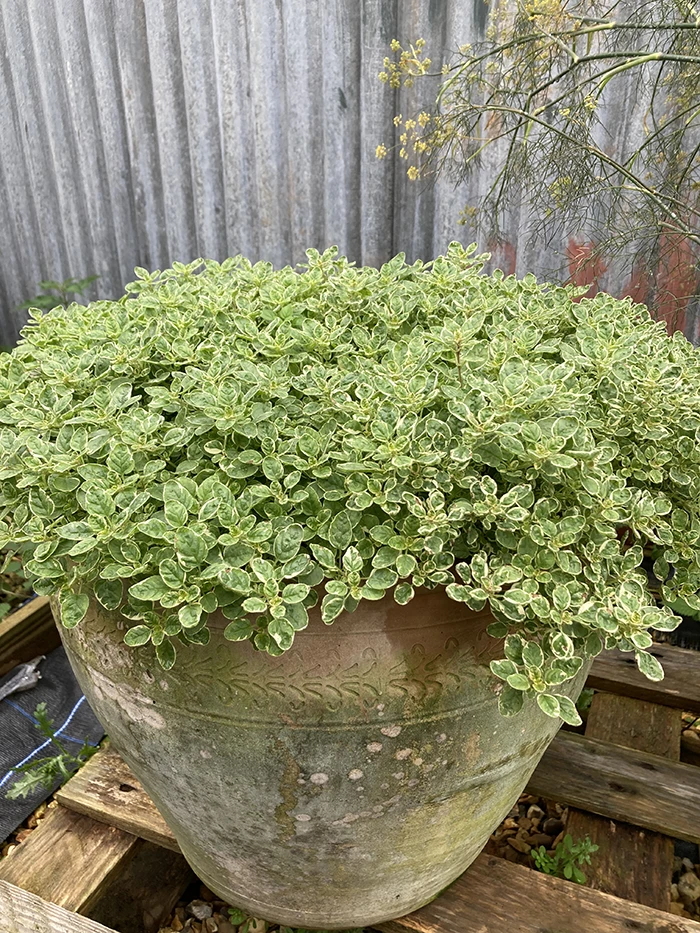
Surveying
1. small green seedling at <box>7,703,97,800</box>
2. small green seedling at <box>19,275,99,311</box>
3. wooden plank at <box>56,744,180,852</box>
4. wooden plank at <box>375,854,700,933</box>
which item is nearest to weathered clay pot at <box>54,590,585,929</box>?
wooden plank at <box>375,854,700,933</box>

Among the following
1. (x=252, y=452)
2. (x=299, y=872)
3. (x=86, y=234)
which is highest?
(x=252, y=452)

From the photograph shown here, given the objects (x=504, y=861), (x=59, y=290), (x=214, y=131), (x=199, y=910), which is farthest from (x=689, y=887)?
(x=59, y=290)

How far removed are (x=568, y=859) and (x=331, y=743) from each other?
2.79 ft

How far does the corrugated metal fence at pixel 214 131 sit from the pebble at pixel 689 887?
6.79ft

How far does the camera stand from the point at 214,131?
332cm

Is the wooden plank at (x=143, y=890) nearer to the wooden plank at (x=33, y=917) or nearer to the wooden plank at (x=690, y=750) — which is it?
the wooden plank at (x=33, y=917)

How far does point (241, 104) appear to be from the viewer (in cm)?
320

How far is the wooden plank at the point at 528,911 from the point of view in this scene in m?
1.30

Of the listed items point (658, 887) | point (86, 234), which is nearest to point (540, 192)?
point (658, 887)

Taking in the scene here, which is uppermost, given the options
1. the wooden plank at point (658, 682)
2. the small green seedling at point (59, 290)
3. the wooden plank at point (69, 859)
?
the small green seedling at point (59, 290)

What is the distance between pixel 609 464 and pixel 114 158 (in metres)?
3.54

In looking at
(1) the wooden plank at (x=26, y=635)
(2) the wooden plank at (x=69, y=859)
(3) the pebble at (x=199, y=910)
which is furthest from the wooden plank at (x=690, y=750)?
(1) the wooden plank at (x=26, y=635)

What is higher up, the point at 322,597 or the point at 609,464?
the point at 609,464

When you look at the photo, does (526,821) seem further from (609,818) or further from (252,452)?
(252,452)
